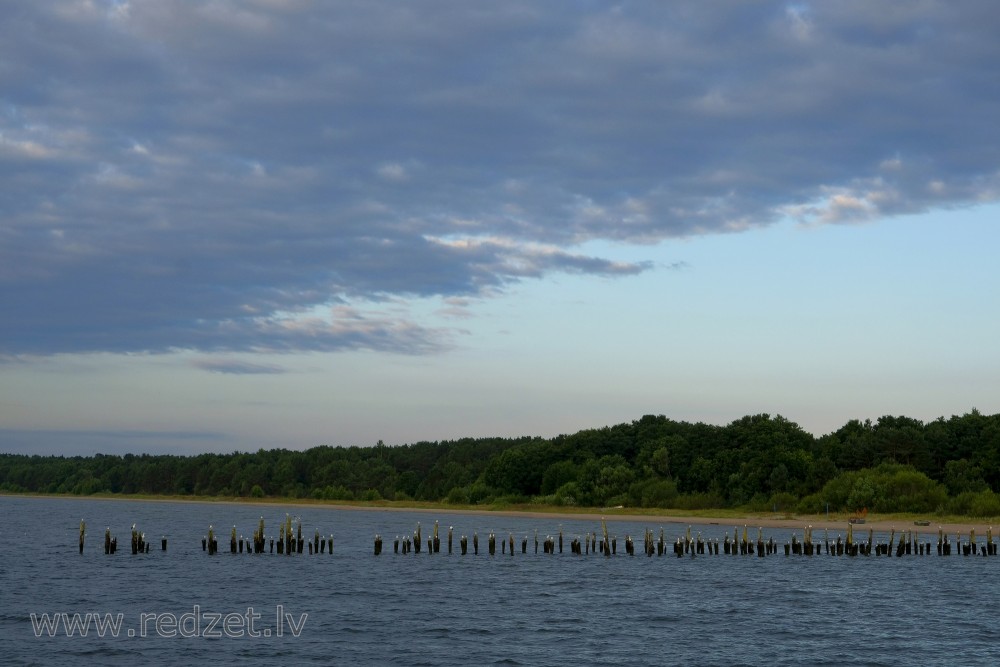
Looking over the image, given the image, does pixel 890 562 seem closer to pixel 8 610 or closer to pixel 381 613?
pixel 381 613

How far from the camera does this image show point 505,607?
51.3m

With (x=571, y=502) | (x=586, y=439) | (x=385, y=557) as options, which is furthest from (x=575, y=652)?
(x=586, y=439)

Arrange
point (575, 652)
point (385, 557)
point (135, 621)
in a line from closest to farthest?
point (575, 652) → point (135, 621) → point (385, 557)

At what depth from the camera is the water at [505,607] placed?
1512 inches

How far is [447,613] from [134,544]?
34135 mm

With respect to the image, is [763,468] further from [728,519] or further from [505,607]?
[505,607]

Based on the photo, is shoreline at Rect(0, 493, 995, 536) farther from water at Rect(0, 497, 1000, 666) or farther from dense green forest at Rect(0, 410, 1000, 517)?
water at Rect(0, 497, 1000, 666)

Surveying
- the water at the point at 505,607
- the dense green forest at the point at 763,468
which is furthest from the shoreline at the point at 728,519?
the water at the point at 505,607

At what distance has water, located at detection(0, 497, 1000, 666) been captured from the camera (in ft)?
126

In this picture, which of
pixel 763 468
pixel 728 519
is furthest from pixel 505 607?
pixel 763 468

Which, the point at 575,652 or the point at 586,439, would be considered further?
the point at 586,439

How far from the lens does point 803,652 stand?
128ft

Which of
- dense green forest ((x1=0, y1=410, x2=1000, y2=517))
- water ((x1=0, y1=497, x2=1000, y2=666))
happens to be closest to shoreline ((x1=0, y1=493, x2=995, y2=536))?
dense green forest ((x1=0, y1=410, x2=1000, y2=517))

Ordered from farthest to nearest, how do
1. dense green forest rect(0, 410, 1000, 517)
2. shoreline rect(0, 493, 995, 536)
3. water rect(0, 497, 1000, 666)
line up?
dense green forest rect(0, 410, 1000, 517), shoreline rect(0, 493, 995, 536), water rect(0, 497, 1000, 666)
